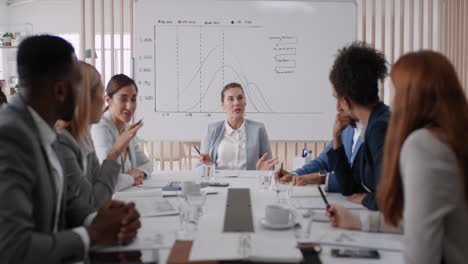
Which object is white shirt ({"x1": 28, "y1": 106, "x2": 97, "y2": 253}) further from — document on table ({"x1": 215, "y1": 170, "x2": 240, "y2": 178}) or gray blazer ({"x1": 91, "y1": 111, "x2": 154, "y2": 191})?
document on table ({"x1": 215, "y1": 170, "x2": 240, "y2": 178})

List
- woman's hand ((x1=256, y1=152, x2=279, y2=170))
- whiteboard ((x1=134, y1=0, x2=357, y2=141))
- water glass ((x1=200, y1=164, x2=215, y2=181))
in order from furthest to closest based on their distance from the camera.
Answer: whiteboard ((x1=134, y1=0, x2=357, y2=141)) < woman's hand ((x1=256, y1=152, x2=279, y2=170)) < water glass ((x1=200, y1=164, x2=215, y2=181))

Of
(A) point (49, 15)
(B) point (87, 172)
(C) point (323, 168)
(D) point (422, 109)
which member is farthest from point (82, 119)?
(A) point (49, 15)

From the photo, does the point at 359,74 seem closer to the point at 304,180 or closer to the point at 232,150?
the point at 304,180

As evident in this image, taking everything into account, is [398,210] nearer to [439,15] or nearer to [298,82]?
[298,82]

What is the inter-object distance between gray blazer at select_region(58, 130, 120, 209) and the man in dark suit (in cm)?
23

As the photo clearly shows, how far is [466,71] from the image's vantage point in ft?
13.5

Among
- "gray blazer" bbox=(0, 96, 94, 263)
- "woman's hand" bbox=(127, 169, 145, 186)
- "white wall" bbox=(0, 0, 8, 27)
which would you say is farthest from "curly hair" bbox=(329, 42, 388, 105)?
"white wall" bbox=(0, 0, 8, 27)

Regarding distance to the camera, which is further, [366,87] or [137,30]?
[137,30]

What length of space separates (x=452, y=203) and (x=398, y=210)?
18 cm

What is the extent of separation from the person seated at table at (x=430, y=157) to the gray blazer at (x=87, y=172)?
1.07 m

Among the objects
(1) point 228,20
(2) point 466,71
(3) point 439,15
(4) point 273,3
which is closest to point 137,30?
(1) point 228,20

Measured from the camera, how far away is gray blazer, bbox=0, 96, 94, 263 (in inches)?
38.7

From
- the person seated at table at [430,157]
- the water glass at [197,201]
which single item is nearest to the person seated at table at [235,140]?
the water glass at [197,201]

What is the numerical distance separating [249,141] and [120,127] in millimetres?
1050
